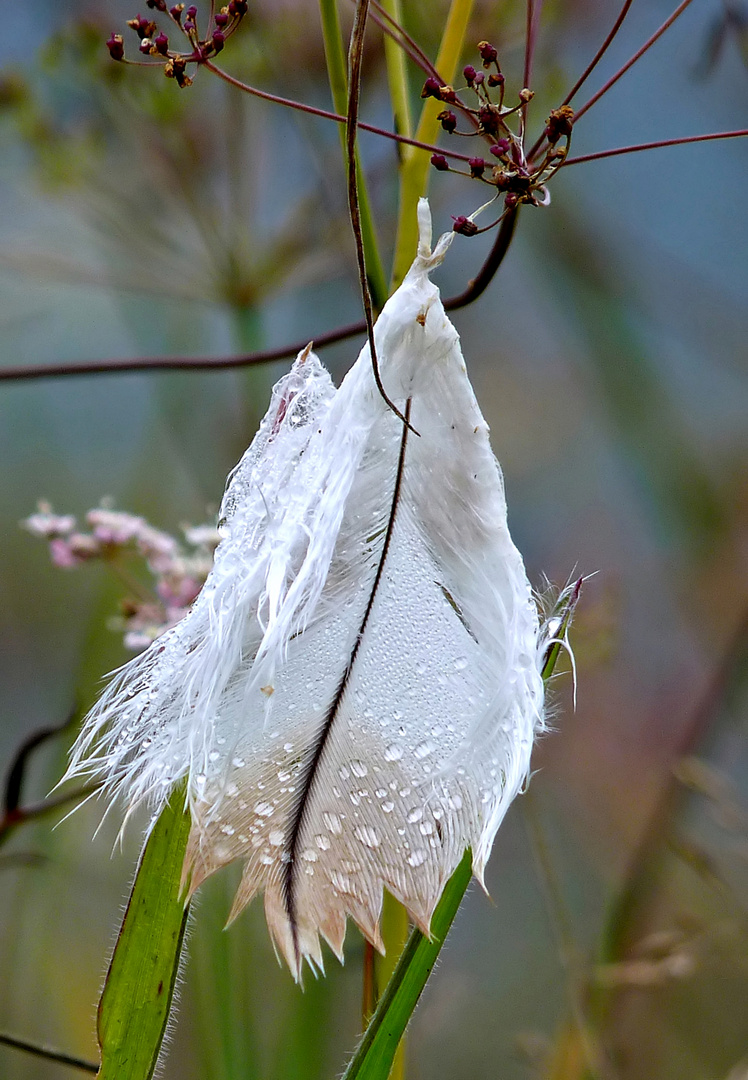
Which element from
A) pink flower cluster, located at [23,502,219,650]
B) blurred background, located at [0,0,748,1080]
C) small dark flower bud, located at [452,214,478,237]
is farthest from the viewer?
blurred background, located at [0,0,748,1080]

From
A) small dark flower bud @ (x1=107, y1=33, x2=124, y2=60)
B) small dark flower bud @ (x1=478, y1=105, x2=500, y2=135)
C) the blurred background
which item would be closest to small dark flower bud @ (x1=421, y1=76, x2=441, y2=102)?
small dark flower bud @ (x1=478, y1=105, x2=500, y2=135)

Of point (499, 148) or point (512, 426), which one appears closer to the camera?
point (499, 148)

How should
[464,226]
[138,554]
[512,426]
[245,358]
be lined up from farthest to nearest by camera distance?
[512,426] < [138,554] < [245,358] < [464,226]

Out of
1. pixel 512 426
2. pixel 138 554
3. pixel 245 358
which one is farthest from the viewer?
pixel 512 426

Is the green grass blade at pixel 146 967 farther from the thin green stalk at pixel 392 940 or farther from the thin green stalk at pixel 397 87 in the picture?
the thin green stalk at pixel 397 87

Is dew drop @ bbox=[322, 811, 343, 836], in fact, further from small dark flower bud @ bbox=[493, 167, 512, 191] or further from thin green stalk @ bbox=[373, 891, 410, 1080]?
small dark flower bud @ bbox=[493, 167, 512, 191]

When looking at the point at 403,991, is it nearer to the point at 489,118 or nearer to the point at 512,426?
the point at 489,118

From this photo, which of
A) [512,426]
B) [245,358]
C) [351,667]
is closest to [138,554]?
[245,358]
